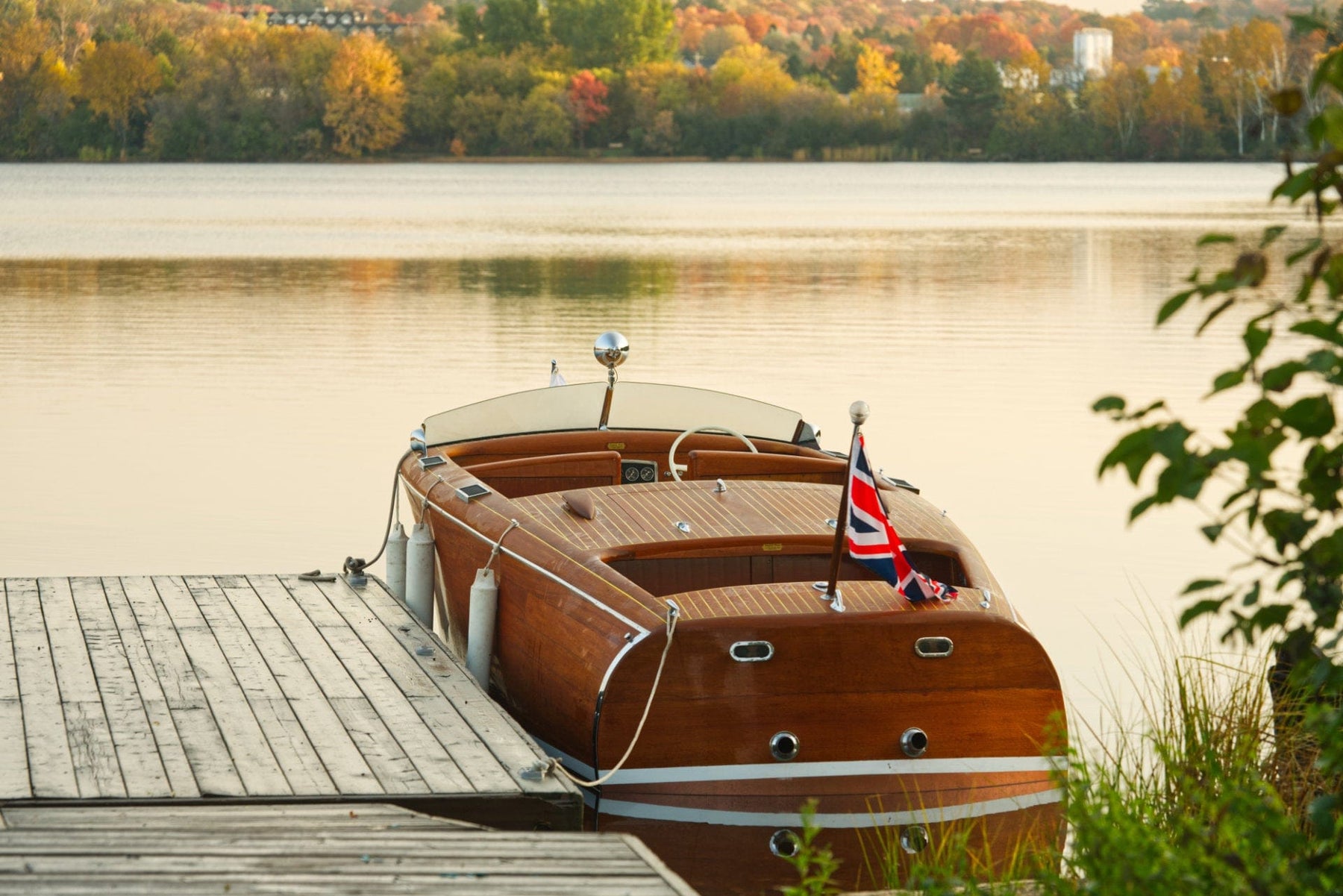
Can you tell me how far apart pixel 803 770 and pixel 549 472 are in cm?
250

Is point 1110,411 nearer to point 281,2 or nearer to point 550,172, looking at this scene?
point 550,172

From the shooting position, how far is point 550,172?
97.6 m

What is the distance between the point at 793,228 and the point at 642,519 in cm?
3991

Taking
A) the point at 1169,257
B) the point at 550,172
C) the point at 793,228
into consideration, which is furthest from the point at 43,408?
the point at 550,172

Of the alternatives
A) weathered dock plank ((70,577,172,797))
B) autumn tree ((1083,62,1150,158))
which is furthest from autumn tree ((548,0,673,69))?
weathered dock plank ((70,577,172,797))

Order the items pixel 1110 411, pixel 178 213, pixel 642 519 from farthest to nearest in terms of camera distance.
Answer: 1. pixel 178 213
2. pixel 642 519
3. pixel 1110 411

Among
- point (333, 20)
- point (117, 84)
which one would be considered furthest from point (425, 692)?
point (333, 20)

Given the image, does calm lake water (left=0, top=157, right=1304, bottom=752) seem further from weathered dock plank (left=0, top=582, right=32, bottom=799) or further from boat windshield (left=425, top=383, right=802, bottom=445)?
weathered dock plank (left=0, top=582, right=32, bottom=799)

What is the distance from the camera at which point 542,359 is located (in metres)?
19.0

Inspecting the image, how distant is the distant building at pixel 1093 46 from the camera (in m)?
158

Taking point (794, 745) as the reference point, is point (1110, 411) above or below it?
above

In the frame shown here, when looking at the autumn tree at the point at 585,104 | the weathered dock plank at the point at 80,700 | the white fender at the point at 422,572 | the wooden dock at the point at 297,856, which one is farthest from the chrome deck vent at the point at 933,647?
the autumn tree at the point at 585,104

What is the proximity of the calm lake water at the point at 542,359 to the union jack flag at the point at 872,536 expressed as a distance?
133cm

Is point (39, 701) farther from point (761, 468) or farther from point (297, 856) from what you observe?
point (761, 468)
